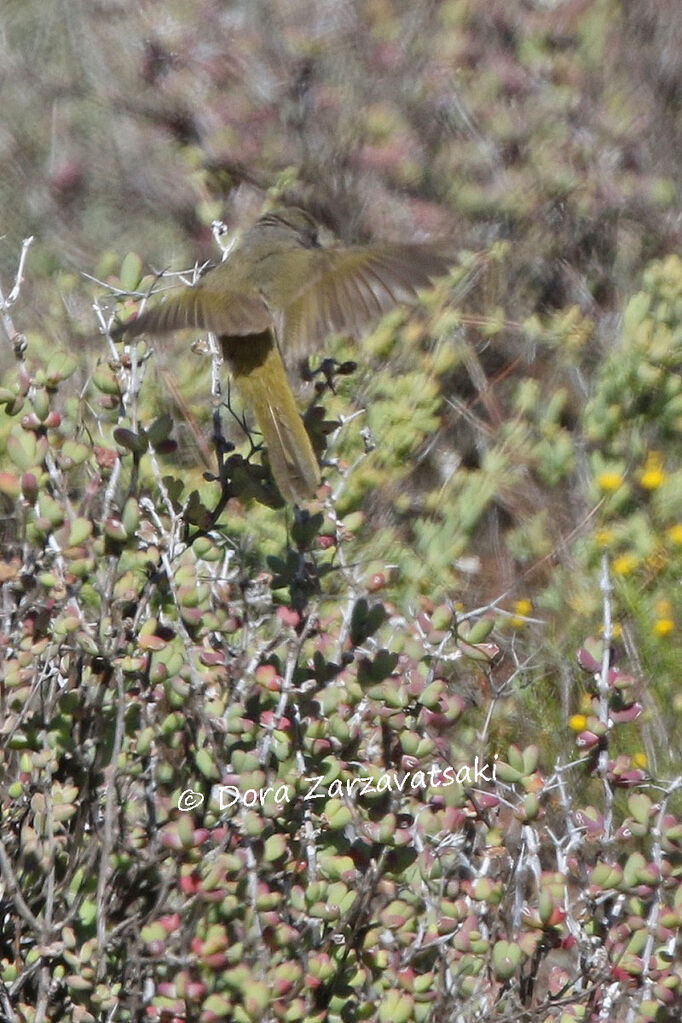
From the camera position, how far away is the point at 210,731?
85.9 inches

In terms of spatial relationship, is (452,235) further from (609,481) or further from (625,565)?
(625,565)

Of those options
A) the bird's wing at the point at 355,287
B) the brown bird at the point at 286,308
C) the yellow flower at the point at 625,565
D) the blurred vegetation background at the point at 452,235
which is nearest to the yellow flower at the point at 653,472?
the blurred vegetation background at the point at 452,235

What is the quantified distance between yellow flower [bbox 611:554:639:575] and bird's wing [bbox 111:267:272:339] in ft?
4.93

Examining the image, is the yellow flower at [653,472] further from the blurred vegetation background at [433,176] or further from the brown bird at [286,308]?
the brown bird at [286,308]

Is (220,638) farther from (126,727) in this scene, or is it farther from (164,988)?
(164,988)

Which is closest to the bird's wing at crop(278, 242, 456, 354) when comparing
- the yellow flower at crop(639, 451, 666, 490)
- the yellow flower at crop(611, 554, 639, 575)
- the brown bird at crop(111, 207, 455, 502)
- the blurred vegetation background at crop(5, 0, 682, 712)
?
the brown bird at crop(111, 207, 455, 502)

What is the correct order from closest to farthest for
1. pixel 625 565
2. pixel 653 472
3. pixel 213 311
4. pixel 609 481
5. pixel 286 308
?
1. pixel 213 311
2. pixel 286 308
3. pixel 625 565
4. pixel 609 481
5. pixel 653 472

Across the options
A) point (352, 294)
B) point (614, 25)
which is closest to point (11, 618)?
point (352, 294)

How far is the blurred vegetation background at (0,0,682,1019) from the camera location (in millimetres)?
3979

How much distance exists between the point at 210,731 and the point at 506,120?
3952 mm

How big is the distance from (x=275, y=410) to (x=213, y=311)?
0.23 metres

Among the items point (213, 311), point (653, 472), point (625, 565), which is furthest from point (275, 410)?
point (653, 472)

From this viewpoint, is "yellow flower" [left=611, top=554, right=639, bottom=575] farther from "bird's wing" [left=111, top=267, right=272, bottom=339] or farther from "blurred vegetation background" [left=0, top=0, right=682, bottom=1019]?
"bird's wing" [left=111, top=267, right=272, bottom=339]

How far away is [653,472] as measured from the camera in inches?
172
